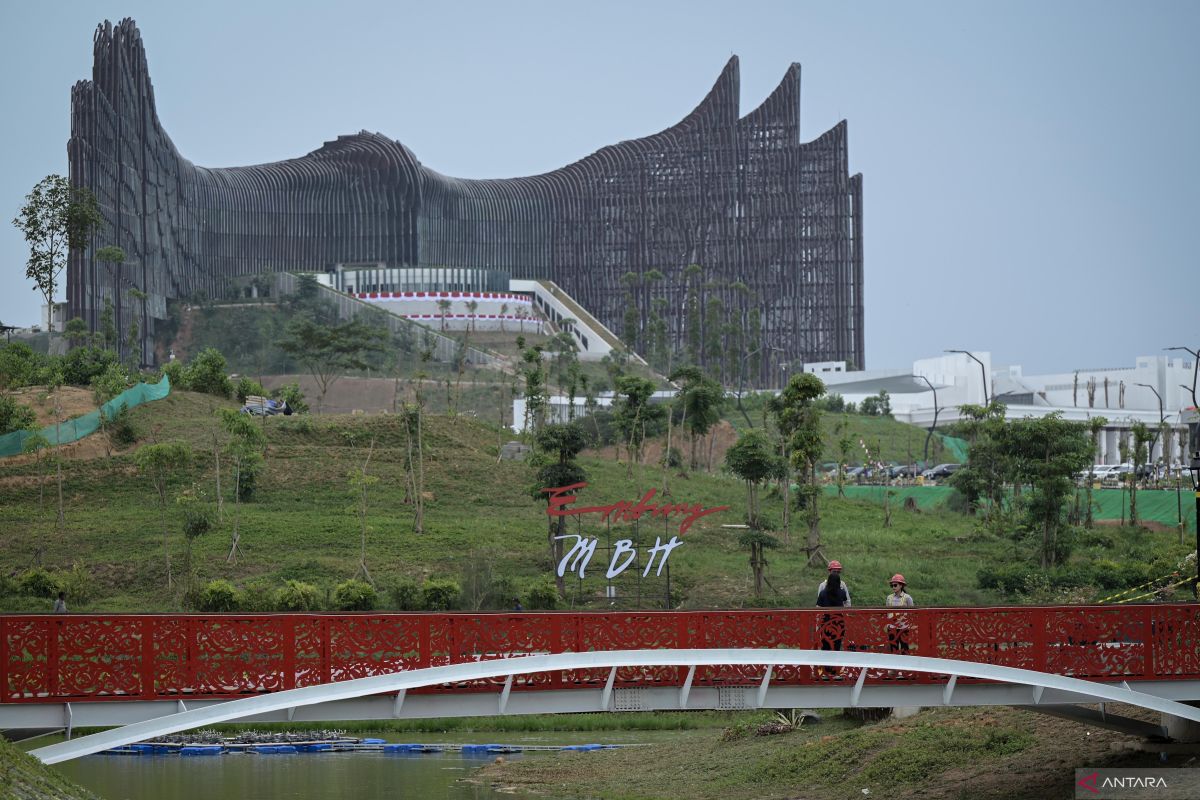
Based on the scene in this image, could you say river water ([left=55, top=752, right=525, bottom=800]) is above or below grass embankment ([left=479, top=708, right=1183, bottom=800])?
below

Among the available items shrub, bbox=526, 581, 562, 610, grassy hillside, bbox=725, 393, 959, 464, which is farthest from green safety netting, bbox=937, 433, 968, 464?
shrub, bbox=526, 581, 562, 610

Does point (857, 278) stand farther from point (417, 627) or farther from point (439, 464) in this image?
point (417, 627)

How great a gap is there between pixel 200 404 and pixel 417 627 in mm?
41082

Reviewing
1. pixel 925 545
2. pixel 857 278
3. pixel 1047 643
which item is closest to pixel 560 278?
pixel 857 278

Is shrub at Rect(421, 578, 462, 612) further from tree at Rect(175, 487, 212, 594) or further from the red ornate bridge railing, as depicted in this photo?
the red ornate bridge railing

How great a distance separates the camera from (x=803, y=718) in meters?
26.1

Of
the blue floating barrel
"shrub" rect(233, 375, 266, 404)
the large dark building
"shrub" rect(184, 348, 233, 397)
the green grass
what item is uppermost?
the large dark building

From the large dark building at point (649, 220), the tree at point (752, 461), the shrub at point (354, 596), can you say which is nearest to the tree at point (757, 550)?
the tree at point (752, 461)

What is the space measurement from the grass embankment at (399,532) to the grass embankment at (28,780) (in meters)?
20.7

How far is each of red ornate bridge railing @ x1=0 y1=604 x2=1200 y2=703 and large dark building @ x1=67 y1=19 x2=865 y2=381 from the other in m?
98.0

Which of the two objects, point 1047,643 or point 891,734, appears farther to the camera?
point 891,734

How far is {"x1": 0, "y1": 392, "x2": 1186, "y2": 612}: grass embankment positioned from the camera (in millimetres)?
38844

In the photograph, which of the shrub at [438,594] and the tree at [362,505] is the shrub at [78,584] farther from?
the shrub at [438,594]

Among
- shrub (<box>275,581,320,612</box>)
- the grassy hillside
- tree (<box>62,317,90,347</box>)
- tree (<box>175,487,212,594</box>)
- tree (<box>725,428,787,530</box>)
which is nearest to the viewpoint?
→ shrub (<box>275,581,320,612</box>)
